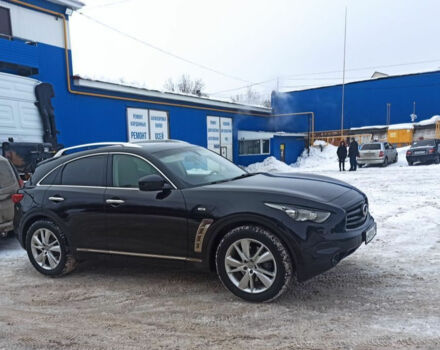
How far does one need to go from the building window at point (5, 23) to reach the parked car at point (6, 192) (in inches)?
330

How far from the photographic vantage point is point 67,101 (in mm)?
14594

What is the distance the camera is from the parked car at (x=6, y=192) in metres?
5.92


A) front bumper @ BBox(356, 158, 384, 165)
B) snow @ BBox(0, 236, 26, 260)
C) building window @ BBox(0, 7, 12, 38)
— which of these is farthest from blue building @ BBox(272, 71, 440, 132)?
snow @ BBox(0, 236, 26, 260)

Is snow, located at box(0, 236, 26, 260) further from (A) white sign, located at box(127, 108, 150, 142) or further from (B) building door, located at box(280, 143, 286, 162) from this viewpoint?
(B) building door, located at box(280, 143, 286, 162)

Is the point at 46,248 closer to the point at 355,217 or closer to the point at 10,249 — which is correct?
the point at 10,249

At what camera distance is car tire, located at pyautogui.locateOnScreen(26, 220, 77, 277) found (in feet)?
15.4

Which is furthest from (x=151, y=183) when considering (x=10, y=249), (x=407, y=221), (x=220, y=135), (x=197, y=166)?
(x=220, y=135)

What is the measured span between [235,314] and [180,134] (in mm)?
17081

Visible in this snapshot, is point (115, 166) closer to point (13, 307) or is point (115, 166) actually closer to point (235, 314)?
point (13, 307)

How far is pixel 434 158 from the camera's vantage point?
777 inches

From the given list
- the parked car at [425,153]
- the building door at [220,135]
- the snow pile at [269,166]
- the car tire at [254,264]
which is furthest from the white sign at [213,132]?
the car tire at [254,264]

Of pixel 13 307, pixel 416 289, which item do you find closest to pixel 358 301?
pixel 416 289

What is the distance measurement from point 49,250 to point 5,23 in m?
11.1

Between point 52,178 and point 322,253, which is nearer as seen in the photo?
point 322,253
